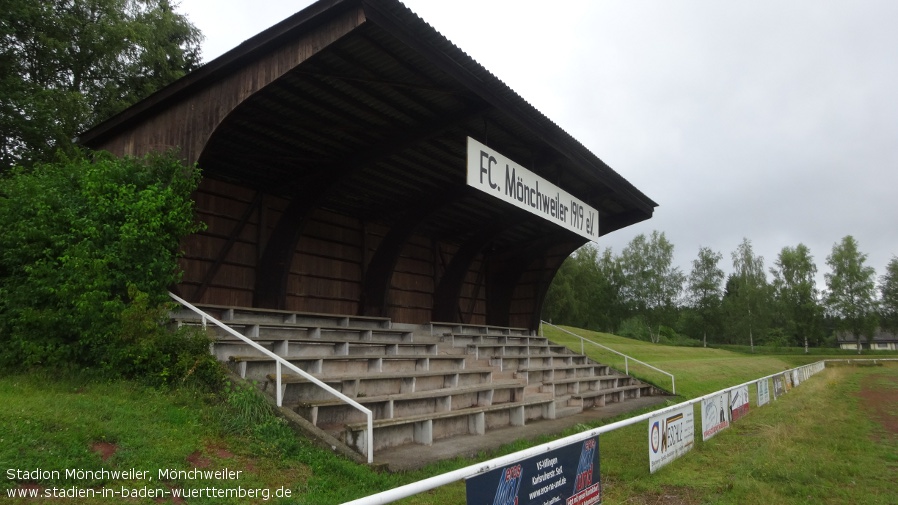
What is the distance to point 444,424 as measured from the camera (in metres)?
9.25

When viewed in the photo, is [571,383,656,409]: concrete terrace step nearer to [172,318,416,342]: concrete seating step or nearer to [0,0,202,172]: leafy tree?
[172,318,416,342]: concrete seating step

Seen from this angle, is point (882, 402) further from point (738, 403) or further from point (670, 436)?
point (670, 436)

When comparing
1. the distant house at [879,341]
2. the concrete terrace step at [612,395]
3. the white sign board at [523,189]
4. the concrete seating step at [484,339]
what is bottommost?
the distant house at [879,341]

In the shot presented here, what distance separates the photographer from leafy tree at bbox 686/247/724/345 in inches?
3046

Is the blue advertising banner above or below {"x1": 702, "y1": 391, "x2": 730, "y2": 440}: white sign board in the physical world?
above

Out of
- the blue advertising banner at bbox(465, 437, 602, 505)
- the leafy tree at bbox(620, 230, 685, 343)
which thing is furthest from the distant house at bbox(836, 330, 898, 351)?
the blue advertising banner at bbox(465, 437, 602, 505)

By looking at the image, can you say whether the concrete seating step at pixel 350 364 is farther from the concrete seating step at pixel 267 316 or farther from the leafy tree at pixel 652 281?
the leafy tree at pixel 652 281

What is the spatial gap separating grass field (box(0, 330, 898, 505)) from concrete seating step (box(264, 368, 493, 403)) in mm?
1089

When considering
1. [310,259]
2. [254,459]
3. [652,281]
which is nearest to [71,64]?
[310,259]

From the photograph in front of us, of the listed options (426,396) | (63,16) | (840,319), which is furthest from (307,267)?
(840,319)

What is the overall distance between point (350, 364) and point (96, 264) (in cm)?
406

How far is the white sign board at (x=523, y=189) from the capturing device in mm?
10625

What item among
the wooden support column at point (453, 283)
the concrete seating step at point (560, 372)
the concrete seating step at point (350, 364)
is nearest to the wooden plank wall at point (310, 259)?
the wooden support column at point (453, 283)

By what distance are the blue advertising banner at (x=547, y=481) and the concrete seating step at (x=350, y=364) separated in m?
4.62
